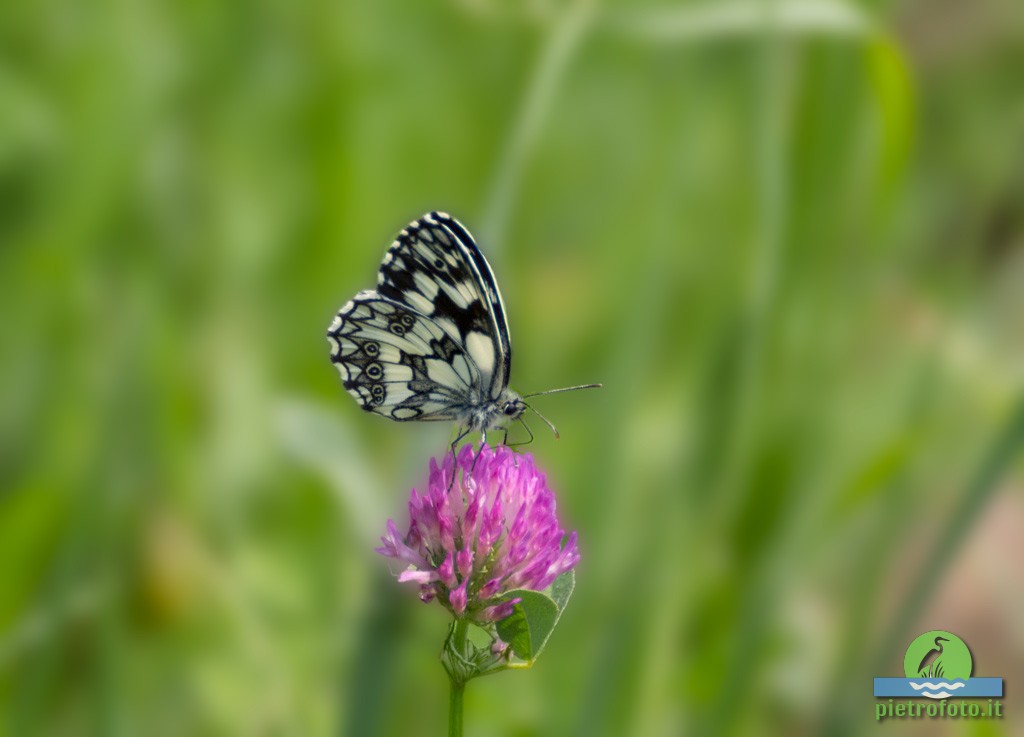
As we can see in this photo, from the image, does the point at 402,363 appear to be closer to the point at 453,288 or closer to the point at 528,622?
the point at 453,288

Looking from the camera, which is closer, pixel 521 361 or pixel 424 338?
pixel 424 338

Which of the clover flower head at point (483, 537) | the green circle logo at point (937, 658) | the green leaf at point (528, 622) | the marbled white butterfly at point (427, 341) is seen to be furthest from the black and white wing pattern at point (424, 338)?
the green circle logo at point (937, 658)

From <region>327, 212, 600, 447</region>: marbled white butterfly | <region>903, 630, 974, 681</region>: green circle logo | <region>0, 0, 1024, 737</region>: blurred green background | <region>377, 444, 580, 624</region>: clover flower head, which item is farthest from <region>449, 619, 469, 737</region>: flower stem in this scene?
<region>903, 630, 974, 681</region>: green circle logo

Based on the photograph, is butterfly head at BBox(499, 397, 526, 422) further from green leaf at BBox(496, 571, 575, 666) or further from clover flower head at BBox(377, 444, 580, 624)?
green leaf at BBox(496, 571, 575, 666)

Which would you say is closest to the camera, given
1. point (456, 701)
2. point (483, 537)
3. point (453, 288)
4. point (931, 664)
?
point (456, 701)

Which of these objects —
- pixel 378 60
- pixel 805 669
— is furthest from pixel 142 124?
pixel 805 669

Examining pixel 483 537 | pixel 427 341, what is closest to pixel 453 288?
pixel 427 341
